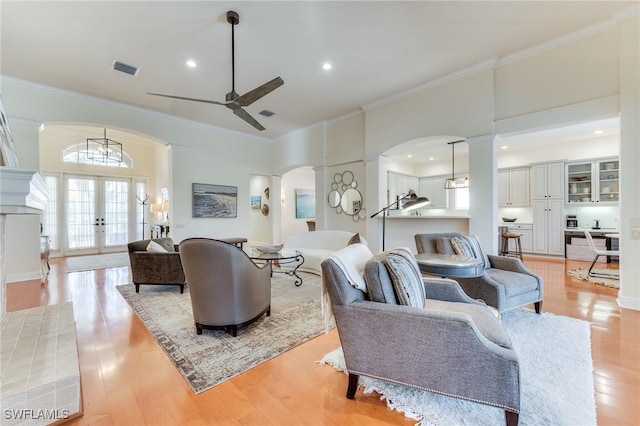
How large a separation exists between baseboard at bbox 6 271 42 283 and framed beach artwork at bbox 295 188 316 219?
6.74 m

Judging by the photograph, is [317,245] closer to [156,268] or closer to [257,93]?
[156,268]

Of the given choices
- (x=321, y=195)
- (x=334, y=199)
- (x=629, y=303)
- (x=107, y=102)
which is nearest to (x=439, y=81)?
(x=334, y=199)

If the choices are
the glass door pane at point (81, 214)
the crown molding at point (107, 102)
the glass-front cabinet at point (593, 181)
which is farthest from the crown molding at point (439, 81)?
the glass door pane at point (81, 214)

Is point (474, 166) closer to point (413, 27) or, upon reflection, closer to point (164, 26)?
point (413, 27)

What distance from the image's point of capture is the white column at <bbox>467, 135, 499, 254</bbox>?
4.04m

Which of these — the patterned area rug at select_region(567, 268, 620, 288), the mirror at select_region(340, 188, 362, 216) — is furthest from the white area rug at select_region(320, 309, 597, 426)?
the mirror at select_region(340, 188, 362, 216)

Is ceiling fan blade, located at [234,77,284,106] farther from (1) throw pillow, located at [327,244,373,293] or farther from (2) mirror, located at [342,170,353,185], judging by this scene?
(2) mirror, located at [342,170,353,185]

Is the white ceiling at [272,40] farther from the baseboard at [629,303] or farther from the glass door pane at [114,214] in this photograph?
the glass door pane at [114,214]

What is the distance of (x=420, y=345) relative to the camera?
150 centimetres

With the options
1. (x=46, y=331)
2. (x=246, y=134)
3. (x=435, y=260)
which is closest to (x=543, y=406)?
(x=435, y=260)

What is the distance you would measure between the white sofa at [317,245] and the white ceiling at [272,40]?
8.97 feet

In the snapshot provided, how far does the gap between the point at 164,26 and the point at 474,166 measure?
465cm

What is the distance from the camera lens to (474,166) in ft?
13.9

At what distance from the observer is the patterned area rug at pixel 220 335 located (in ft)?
6.72
